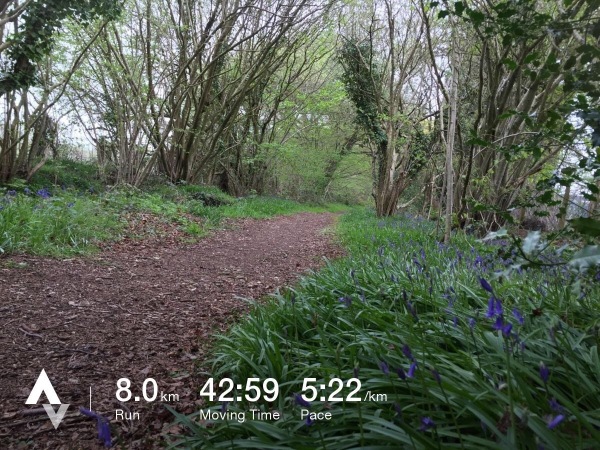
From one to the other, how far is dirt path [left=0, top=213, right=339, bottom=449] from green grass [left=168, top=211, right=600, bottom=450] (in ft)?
1.10

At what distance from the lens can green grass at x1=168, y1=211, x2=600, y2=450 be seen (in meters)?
1.15

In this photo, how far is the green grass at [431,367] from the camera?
3.77 feet

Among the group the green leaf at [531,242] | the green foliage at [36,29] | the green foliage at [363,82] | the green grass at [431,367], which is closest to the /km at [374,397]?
the green grass at [431,367]

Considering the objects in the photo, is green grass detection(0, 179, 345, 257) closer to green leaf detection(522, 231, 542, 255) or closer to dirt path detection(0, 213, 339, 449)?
dirt path detection(0, 213, 339, 449)

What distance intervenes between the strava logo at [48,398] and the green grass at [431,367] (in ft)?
2.17

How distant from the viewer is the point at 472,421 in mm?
1290

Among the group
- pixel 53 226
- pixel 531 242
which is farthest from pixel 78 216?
pixel 531 242

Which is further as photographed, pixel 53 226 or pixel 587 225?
pixel 53 226

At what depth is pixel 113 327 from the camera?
2.71 metres

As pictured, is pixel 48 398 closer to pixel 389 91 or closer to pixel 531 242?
pixel 531 242

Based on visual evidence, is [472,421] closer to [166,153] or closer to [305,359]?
[305,359]

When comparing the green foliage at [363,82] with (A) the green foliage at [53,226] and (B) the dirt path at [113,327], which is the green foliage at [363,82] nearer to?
(B) the dirt path at [113,327]

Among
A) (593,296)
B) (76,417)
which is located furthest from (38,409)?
(593,296)

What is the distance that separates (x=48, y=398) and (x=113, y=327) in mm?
894
